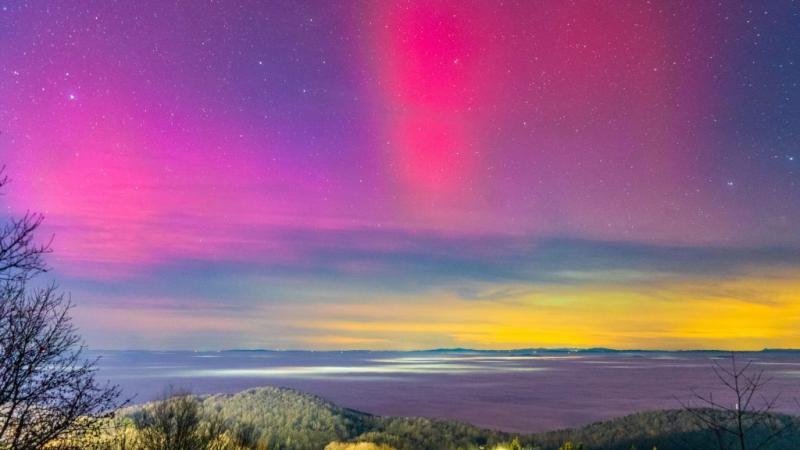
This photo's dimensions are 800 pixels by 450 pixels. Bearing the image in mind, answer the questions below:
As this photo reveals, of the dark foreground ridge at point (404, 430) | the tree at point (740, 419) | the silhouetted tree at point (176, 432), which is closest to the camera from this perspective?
the tree at point (740, 419)

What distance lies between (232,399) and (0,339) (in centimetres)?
4979

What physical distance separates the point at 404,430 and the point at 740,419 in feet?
165

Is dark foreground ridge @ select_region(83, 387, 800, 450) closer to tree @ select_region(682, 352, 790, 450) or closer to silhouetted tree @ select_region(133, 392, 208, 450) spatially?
tree @ select_region(682, 352, 790, 450)

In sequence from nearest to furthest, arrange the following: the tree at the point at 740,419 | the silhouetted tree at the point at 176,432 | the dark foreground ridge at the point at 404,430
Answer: the tree at the point at 740,419
the silhouetted tree at the point at 176,432
the dark foreground ridge at the point at 404,430

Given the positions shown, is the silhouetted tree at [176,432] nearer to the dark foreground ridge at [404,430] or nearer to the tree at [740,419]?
the tree at [740,419]

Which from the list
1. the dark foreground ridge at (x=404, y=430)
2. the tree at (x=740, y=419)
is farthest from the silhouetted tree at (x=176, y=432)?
the dark foreground ridge at (x=404, y=430)

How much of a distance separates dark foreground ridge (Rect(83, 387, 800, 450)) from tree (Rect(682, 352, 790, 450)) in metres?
0.90

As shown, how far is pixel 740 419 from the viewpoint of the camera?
10.1 m

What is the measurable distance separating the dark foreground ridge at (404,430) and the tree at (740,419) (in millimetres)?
898

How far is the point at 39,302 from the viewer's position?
18.8 m

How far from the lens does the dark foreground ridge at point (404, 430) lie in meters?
52.3

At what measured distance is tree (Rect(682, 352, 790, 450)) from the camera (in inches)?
399

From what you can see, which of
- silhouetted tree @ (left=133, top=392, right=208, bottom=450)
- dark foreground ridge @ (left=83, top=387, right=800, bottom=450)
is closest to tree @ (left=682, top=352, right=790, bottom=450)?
dark foreground ridge @ (left=83, top=387, right=800, bottom=450)

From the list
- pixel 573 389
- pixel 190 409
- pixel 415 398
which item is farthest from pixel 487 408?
pixel 190 409
